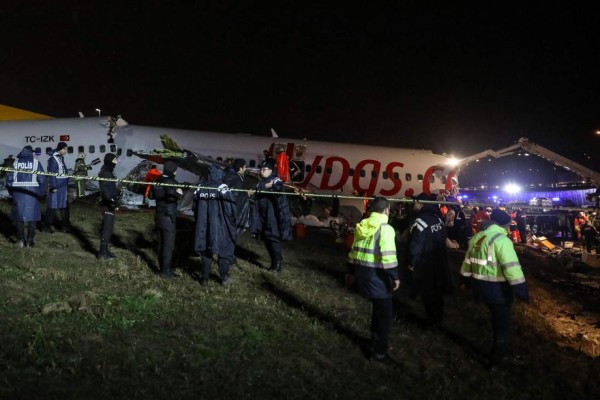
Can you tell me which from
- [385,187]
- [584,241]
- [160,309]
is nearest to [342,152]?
[385,187]

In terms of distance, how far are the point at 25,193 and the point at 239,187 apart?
4115 millimetres

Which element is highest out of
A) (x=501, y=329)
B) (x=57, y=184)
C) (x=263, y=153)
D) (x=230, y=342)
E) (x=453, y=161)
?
(x=453, y=161)

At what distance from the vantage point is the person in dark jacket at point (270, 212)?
336 inches

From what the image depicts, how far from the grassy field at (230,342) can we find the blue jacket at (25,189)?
66cm

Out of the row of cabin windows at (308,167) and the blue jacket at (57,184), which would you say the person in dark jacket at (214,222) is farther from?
the row of cabin windows at (308,167)

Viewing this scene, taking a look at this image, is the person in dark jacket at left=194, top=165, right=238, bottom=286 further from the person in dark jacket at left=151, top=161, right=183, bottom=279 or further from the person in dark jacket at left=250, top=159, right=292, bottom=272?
the person in dark jacket at left=250, top=159, right=292, bottom=272

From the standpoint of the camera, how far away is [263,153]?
20.1 meters

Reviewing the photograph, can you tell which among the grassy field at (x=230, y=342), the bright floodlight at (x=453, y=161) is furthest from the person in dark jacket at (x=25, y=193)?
the bright floodlight at (x=453, y=161)

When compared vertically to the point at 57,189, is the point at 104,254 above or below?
below

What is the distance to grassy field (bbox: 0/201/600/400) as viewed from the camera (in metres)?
4.35

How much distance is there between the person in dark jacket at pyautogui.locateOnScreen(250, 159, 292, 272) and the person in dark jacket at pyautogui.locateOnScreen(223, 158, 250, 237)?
0.24m

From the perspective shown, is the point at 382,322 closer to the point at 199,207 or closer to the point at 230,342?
the point at 230,342

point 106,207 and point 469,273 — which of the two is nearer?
point 469,273

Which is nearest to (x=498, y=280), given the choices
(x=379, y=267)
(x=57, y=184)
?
(x=379, y=267)
